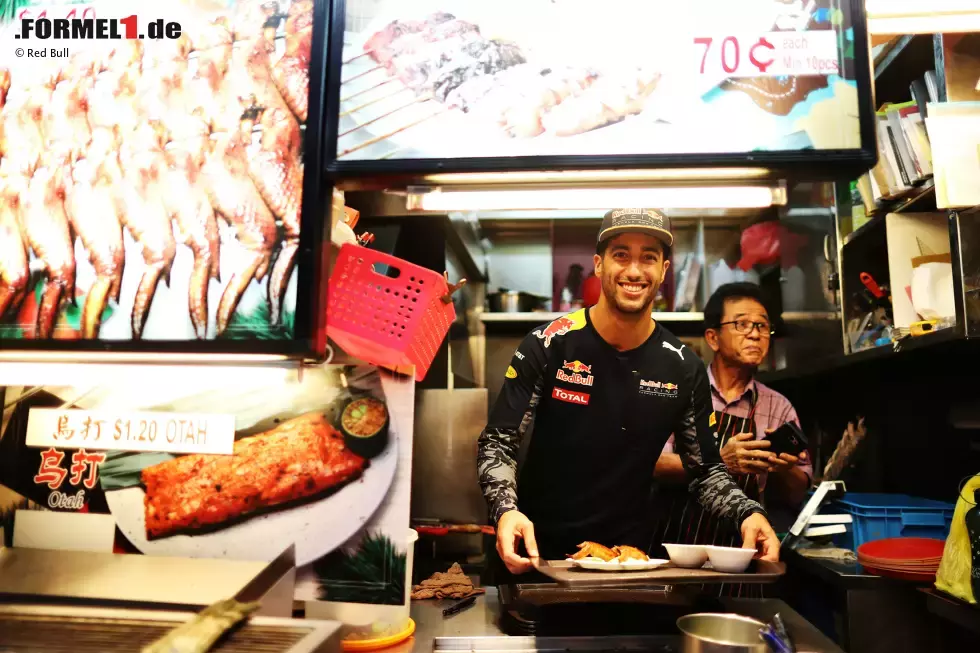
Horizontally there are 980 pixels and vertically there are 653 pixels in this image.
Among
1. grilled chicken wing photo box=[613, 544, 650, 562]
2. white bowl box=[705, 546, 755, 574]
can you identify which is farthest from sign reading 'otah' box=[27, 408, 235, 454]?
white bowl box=[705, 546, 755, 574]

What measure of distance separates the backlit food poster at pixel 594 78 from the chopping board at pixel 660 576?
880mm

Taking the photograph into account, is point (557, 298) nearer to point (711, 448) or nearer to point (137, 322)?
point (711, 448)

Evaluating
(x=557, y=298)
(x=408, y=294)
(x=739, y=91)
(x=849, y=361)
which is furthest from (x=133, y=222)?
(x=557, y=298)

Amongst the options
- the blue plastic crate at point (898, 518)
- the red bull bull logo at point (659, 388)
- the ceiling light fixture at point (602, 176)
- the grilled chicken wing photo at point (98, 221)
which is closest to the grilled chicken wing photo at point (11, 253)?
the grilled chicken wing photo at point (98, 221)

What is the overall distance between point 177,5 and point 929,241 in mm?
2748

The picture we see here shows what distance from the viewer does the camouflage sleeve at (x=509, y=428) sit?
6.04 feet

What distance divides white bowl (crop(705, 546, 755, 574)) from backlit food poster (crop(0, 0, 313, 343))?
1.04 m

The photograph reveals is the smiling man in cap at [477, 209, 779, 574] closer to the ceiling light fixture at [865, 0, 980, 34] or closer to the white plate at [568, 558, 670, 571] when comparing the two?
the white plate at [568, 558, 670, 571]

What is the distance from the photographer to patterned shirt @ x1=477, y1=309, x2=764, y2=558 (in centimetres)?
235

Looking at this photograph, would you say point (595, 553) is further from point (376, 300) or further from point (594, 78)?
point (594, 78)

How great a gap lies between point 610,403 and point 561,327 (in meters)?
0.34

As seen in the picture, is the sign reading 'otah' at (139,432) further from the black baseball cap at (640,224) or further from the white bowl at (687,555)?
the black baseball cap at (640,224)

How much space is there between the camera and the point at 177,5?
4.31 ft

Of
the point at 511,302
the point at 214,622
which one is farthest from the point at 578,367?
the point at 511,302
